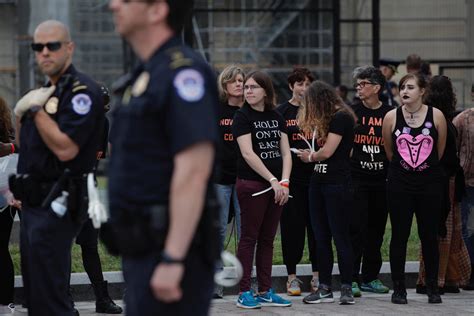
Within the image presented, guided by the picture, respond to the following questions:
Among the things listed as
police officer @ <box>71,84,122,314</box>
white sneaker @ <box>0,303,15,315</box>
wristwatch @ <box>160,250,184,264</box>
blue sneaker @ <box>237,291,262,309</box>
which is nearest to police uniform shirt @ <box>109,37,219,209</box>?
wristwatch @ <box>160,250,184,264</box>

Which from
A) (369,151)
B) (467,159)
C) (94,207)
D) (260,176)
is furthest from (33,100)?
(467,159)

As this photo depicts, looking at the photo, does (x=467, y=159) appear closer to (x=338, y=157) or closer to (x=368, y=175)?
(x=368, y=175)

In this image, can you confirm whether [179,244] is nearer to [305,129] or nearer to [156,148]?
[156,148]

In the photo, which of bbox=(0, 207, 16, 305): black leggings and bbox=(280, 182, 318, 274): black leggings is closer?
bbox=(0, 207, 16, 305): black leggings

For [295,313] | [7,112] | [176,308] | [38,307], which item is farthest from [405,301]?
[176,308]

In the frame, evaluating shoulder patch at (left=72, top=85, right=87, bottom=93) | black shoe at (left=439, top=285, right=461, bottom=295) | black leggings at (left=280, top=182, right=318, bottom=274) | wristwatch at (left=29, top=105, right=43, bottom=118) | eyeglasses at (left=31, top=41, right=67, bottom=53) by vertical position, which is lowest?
black shoe at (left=439, top=285, right=461, bottom=295)

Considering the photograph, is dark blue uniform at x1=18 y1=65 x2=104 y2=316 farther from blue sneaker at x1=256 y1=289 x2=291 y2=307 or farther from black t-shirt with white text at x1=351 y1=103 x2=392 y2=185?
black t-shirt with white text at x1=351 y1=103 x2=392 y2=185

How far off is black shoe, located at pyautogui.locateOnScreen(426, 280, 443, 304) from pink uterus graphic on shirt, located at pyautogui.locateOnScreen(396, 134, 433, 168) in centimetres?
97

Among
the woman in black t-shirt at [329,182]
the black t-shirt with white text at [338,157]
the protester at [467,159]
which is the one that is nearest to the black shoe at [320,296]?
the woman in black t-shirt at [329,182]

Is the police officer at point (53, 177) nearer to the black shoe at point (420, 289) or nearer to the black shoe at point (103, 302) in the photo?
the black shoe at point (103, 302)

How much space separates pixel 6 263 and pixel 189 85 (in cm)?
475

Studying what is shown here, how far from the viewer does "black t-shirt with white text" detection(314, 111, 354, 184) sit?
9016 mm

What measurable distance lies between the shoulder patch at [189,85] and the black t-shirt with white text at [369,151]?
5.76 metres

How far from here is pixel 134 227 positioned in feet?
13.4
